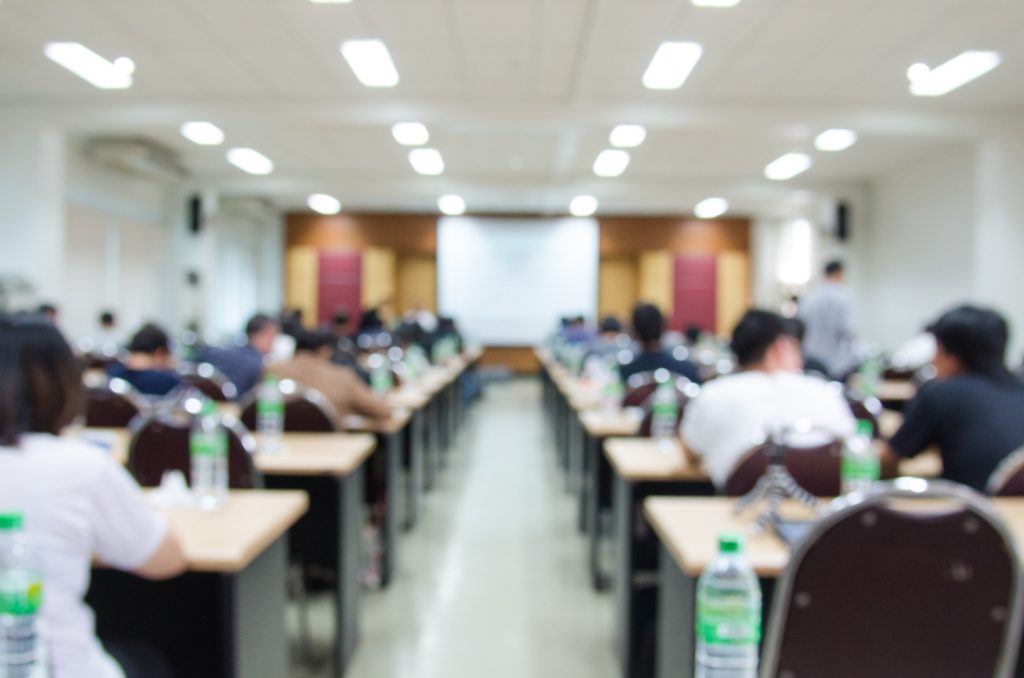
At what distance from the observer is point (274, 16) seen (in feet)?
21.2

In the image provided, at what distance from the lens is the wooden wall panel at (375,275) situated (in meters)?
18.0

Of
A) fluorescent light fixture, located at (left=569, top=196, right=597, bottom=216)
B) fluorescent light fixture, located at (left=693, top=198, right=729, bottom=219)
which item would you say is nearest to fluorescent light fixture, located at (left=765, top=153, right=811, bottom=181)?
fluorescent light fixture, located at (left=693, top=198, right=729, bottom=219)

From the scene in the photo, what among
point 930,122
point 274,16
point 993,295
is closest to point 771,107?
point 930,122

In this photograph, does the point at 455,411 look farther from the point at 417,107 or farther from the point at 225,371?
the point at 225,371

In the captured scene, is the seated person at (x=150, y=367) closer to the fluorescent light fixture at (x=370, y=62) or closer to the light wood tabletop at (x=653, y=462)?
the light wood tabletop at (x=653, y=462)

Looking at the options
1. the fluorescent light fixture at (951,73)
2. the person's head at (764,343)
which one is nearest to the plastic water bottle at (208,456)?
the person's head at (764,343)

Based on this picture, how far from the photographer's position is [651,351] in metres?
5.28

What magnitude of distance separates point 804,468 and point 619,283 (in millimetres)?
15902

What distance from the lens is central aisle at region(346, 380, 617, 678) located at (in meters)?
3.53

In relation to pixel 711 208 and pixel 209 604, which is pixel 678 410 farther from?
pixel 711 208

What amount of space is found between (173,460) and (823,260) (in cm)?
1294

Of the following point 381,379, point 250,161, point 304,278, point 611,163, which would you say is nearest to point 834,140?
point 611,163

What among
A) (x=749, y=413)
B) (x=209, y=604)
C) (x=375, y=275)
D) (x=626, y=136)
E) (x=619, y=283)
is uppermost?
(x=626, y=136)

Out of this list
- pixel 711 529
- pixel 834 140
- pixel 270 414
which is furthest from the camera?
pixel 834 140
